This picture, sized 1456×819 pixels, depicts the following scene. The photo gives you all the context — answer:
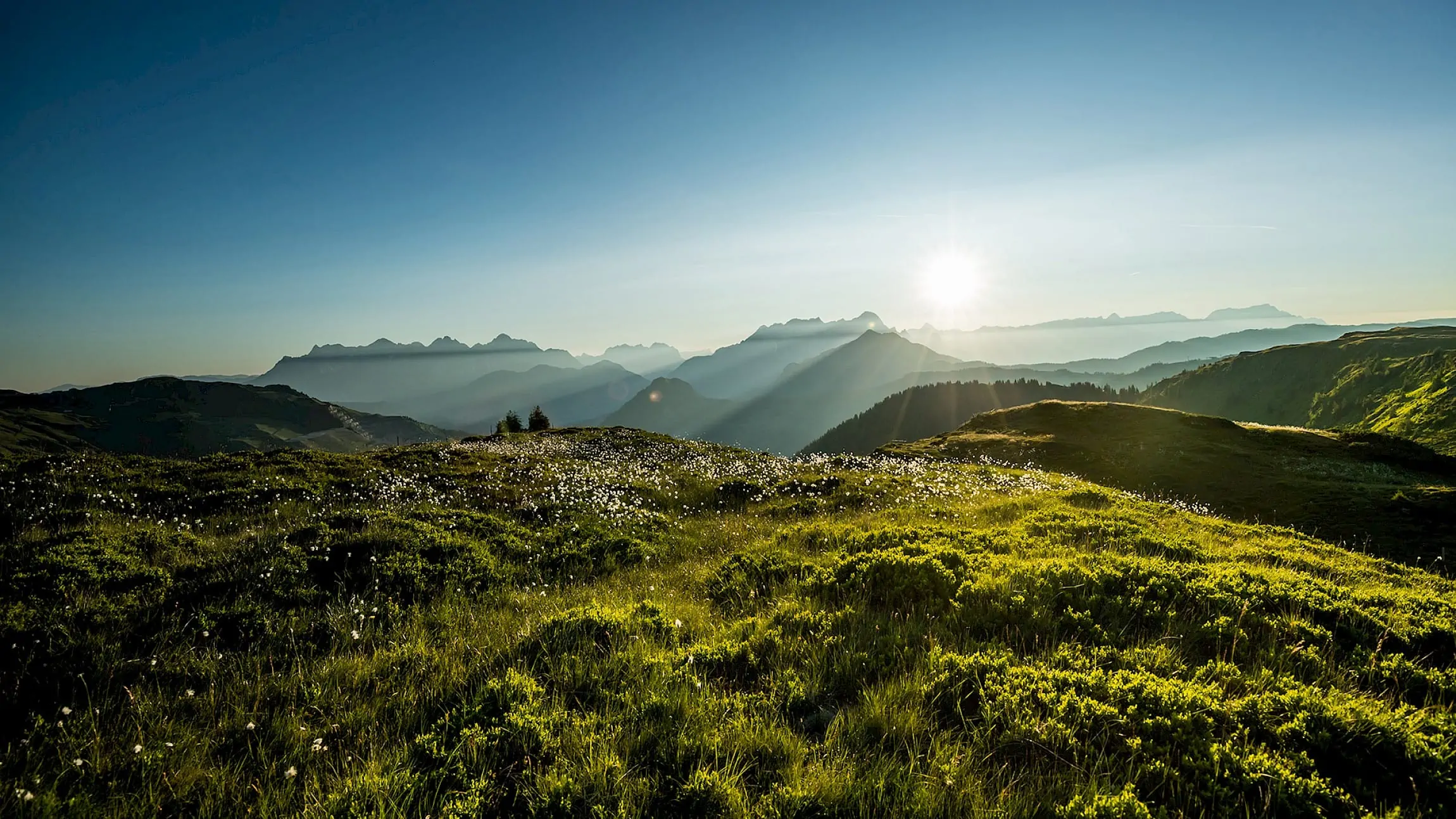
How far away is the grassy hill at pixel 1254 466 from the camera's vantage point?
21188 millimetres

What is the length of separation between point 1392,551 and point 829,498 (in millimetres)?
20105

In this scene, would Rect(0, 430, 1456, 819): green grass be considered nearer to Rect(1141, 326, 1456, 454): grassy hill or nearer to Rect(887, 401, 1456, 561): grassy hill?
Rect(887, 401, 1456, 561): grassy hill

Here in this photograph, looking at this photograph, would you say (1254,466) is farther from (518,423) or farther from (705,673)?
(518,423)

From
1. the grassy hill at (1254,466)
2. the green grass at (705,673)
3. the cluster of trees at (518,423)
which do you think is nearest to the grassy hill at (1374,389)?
the grassy hill at (1254,466)

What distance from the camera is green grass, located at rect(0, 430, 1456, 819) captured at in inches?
149

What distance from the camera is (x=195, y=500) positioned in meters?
12.9

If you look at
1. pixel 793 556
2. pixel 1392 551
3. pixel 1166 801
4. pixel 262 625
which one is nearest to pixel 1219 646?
pixel 1166 801

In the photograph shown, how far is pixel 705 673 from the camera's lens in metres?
5.54

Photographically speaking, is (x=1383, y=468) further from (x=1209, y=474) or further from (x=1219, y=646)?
(x=1219, y=646)

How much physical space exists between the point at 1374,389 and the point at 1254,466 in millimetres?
198436

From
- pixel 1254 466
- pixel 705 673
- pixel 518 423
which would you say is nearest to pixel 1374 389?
pixel 1254 466

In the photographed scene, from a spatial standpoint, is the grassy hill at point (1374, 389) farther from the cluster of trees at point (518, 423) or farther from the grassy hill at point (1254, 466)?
the cluster of trees at point (518, 423)

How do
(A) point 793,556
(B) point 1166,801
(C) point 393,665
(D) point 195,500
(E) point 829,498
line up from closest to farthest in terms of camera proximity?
1. (B) point 1166,801
2. (C) point 393,665
3. (A) point 793,556
4. (D) point 195,500
5. (E) point 829,498

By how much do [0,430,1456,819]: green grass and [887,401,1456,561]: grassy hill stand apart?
1594 cm
